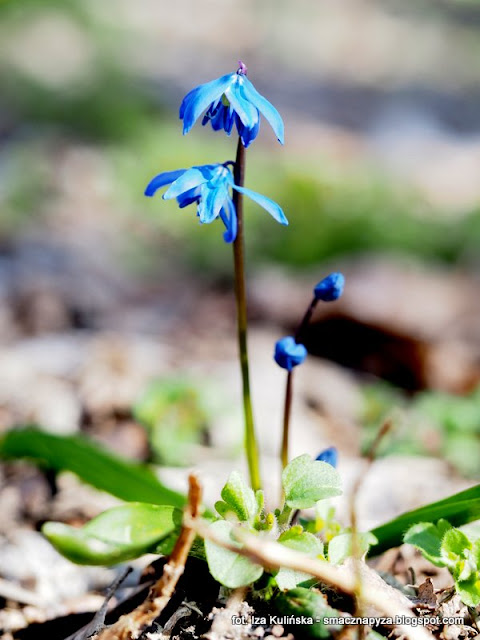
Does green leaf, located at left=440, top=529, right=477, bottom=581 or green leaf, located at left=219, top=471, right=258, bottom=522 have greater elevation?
green leaf, located at left=219, top=471, right=258, bottom=522

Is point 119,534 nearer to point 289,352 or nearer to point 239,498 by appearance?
point 239,498

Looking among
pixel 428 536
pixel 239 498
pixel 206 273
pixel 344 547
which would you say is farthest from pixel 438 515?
pixel 206 273

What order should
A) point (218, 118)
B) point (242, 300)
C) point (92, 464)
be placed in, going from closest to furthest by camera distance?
point (218, 118) → point (242, 300) → point (92, 464)

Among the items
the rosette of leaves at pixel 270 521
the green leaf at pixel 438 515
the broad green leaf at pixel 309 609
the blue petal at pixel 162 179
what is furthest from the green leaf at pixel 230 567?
the blue petal at pixel 162 179

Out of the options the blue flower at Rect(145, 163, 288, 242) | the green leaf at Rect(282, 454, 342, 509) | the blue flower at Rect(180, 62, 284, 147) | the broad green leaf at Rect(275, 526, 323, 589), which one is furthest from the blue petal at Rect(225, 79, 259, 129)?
the broad green leaf at Rect(275, 526, 323, 589)

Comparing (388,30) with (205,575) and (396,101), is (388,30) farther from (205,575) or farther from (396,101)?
(205,575)

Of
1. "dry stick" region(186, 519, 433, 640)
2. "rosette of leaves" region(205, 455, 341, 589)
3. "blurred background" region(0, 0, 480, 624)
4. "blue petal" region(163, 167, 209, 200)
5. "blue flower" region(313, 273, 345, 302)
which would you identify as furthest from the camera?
"blurred background" region(0, 0, 480, 624)

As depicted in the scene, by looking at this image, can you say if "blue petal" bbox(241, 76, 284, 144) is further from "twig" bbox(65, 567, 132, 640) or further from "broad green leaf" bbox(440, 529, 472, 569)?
"twig" bbox(65, 567, 132, 640)

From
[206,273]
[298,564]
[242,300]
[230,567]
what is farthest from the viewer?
[206,273]
